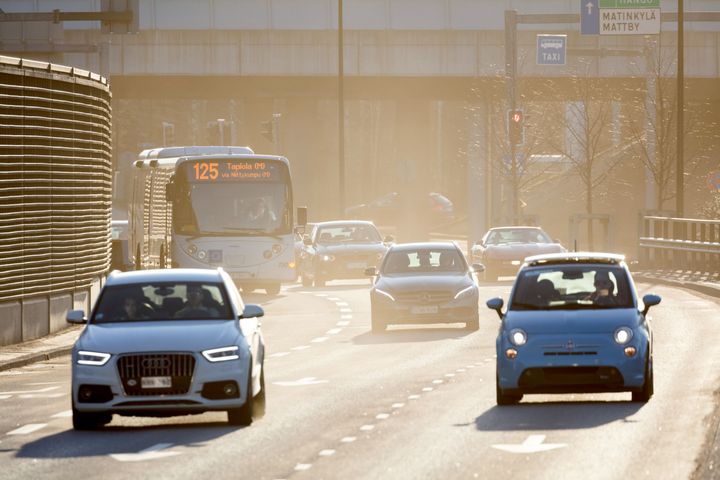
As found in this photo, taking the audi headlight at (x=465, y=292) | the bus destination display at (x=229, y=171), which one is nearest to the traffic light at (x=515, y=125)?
the bus destination display at (x=229, y=171)

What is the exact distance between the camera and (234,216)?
140 feet

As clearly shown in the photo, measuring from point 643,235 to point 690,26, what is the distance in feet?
61.4

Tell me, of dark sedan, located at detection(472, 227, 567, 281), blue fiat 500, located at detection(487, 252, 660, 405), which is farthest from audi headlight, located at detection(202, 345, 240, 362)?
dark sedan, located at detection(472, 227, 567, 281)

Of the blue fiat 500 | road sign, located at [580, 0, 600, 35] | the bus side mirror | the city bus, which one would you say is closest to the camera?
the blue fiat 500

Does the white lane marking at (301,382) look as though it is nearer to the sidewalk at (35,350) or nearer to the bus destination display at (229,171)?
the sidewalk at (35,350)

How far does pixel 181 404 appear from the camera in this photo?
16.3 meters

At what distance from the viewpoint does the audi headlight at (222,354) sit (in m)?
16.3

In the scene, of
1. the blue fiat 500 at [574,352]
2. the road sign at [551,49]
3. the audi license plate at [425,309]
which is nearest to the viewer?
the blue fiat 500 at [574,352]

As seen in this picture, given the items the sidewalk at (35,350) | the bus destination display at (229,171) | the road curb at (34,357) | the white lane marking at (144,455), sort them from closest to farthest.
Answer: the white lane marking at (144,455)
the road curb at (34,357)
the sidewalk at (35,350)
the bus destination display at (229,171)

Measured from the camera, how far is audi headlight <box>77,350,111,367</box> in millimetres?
16261

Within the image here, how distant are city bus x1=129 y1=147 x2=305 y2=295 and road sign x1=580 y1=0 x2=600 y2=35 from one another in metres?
17.8

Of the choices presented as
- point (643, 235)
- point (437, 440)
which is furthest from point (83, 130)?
point (643, 235)

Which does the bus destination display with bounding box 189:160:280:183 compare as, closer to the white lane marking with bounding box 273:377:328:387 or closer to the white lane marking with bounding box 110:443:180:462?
the white lane marking with bounding box 273:377:328:387

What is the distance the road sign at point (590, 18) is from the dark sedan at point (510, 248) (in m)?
11.9
